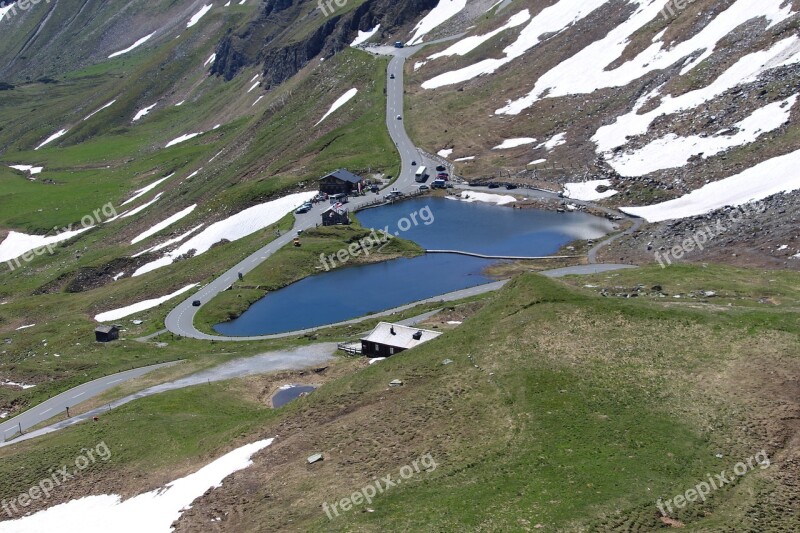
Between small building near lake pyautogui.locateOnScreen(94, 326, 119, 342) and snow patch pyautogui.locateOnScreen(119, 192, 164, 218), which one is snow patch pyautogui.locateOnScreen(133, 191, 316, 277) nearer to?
small building near lake pyautogui.locateOnScreen(94, 326, 119, 342)

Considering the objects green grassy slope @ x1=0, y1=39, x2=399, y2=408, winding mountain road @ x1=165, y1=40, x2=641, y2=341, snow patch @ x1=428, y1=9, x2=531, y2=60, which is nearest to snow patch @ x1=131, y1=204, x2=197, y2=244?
green grassy slope @ x1=0, y1=39, x2=399, y2=408

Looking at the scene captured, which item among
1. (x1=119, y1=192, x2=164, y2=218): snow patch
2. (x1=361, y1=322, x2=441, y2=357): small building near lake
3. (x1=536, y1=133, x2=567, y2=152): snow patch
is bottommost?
(x1=361, y1=322, x2=441, y2=357): small building near lake

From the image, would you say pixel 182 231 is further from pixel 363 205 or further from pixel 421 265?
pixel 421 265

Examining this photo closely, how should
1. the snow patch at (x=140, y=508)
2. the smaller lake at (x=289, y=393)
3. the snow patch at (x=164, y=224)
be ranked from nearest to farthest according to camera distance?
the snow patch at (x=140, y=508)
the smaller lake at (x=289, y=393)
the snow patch at (x=164, y=224)

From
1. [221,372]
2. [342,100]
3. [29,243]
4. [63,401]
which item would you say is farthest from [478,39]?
[63,401]

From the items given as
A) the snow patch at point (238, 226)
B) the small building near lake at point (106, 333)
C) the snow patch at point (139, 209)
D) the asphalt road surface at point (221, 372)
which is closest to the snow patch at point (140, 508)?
the asphalt road surface at point (221, 372)

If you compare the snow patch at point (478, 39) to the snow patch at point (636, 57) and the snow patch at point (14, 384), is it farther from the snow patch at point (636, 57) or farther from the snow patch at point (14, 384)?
the snow patch at point (14, 384)
